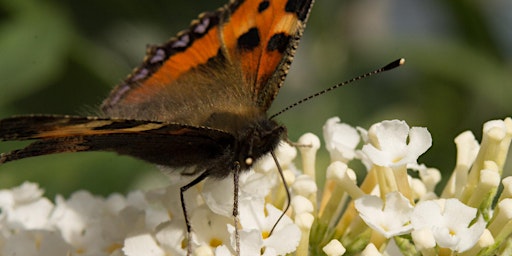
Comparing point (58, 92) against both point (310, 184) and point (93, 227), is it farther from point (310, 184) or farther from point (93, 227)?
point (310, 184)

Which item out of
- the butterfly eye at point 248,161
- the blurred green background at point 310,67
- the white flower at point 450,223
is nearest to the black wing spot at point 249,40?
the butterfly eye at point 248,161

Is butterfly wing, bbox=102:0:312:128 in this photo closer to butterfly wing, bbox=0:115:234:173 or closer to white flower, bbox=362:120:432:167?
butterfly wing, bbox=0:115:234:173

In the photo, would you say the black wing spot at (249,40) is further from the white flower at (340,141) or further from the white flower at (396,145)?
the white flower at (396,145)

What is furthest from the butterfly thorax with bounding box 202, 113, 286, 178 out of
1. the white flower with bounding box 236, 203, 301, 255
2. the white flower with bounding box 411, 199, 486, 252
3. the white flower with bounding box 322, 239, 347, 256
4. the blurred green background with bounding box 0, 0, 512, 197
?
the blurred green background with bounding box 0, 0, 512, 197

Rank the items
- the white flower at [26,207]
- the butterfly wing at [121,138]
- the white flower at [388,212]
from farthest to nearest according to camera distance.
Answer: the white flower at [26,207]
the white flower at [388,212]
the butterfly wing at [121,138]

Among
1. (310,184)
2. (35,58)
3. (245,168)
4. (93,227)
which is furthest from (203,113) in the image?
(35,58)

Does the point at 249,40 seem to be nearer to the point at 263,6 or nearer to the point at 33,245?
the point at 263,6

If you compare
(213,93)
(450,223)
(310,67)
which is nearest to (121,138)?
(213,93)
